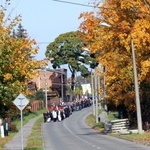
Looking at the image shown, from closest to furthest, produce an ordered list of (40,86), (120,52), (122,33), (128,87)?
(122,33) → (120,52) → (128,87) → (40,86)

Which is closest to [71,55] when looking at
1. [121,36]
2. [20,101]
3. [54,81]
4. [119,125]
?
[54,81]

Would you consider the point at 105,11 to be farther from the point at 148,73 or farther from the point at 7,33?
the point at 7,33

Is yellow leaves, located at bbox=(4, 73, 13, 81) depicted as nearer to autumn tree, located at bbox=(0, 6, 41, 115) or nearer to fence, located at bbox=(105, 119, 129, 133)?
autumn tree, located at bbox=(0, 6, 41, 115)

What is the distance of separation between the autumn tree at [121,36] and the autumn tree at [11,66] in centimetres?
1301

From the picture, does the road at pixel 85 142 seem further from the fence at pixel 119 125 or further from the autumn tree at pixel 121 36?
the autumn tree at pixel 121 36

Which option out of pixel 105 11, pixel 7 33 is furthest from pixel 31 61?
pixel 105 11

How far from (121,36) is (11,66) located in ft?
52.8

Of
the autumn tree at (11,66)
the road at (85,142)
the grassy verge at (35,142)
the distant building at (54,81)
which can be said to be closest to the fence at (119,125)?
the road at (85,142)

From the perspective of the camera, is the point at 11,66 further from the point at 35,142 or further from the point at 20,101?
the point at 35,142

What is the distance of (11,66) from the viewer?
26.2m

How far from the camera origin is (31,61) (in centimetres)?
2786

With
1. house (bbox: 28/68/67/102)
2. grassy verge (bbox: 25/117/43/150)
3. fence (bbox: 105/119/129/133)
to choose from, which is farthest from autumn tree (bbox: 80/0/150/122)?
house (bbox: 28/68/67/102)

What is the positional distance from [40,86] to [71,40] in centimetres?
1631

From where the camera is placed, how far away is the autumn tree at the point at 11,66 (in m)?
25.9
